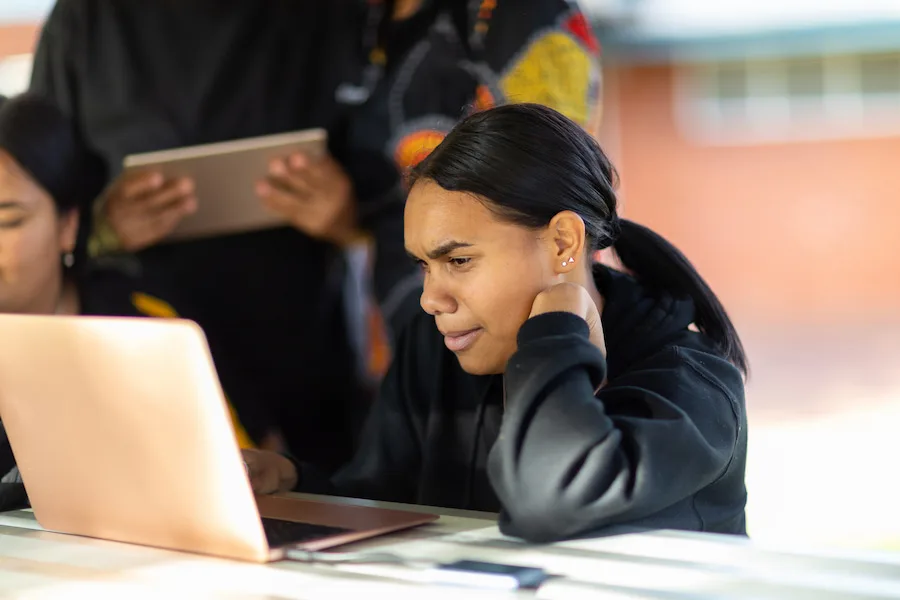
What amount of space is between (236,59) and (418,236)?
1076 millimetres

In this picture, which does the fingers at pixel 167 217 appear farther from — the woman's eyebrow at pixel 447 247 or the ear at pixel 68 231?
the woman's eyebrow at pixel 447 247

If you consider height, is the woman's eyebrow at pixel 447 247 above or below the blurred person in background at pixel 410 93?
below

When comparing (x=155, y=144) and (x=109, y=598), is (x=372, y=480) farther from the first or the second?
(x=155, y=144)

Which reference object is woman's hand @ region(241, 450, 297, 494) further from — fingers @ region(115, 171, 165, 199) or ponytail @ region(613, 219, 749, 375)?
fingers @ region(115, 171, 165, 199)

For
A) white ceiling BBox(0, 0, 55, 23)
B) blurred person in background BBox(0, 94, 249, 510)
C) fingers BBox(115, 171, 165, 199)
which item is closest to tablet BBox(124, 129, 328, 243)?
fingers BBox(115, 171, 165, 199)

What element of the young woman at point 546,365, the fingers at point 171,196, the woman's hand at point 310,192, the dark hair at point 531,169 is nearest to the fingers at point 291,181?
the woman's hand at point 310,192

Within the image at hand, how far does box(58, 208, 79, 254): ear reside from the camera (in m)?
1.88

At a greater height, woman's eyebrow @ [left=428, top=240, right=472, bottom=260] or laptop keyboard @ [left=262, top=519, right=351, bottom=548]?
woman's eyebrow @ [left=428, top=240, right=472, bottom=260]

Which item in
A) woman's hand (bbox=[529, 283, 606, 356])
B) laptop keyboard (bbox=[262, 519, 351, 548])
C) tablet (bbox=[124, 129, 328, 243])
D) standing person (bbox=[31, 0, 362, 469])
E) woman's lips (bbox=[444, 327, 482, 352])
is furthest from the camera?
standing person (bbox=[31, 0, 362, 469])

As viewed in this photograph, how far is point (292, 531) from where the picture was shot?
1.04m

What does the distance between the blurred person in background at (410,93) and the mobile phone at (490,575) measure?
1.03m

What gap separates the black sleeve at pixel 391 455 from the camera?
143cm

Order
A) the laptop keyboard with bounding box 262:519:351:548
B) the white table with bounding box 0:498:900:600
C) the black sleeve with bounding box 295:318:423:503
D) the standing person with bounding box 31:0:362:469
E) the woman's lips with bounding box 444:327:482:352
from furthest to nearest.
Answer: the standing person with bounding box 31:0:362:469 < the black sleeve with bounding box 295:318:423:503 < the woman's lips with bounding box 444:327:482:352 < the laptop keyboard with bounding box 262:519:351:548 < the white table with bounding box 0:498:900:600

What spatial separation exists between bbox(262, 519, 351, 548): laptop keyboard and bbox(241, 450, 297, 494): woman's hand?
7.8 inches
